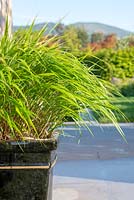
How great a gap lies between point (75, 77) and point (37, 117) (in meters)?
0.28

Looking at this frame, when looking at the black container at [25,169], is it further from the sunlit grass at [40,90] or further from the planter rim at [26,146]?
the sunlit grass at [40,90]

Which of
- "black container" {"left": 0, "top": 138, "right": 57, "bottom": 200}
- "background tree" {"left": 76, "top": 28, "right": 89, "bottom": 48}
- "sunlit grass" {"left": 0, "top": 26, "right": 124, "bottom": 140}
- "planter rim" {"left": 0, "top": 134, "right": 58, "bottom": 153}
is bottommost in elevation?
"background tree" {"left": 76, "top": 28, "right": 89, "bottom": 48}

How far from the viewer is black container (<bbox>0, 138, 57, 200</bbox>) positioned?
2.16 metres

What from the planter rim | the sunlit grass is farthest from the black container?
the sunlit grass

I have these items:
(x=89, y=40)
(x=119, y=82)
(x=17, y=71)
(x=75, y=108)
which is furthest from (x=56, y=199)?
(x=89, y=40)

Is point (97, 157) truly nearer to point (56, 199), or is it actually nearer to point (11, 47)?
point (56, 199)

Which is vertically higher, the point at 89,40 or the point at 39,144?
the point at 39,144

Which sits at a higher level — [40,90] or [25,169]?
[40,90]

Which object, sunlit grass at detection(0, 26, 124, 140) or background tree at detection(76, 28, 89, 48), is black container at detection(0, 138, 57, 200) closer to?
sunlit grass at detection(0, 26, 124, 140)

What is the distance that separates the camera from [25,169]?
7.14 feet

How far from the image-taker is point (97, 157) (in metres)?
5.53

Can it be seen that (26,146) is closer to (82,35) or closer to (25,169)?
(25,169)

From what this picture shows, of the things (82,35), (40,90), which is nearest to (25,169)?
(40,90)

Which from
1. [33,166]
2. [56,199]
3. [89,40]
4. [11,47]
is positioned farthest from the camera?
[89,40]
